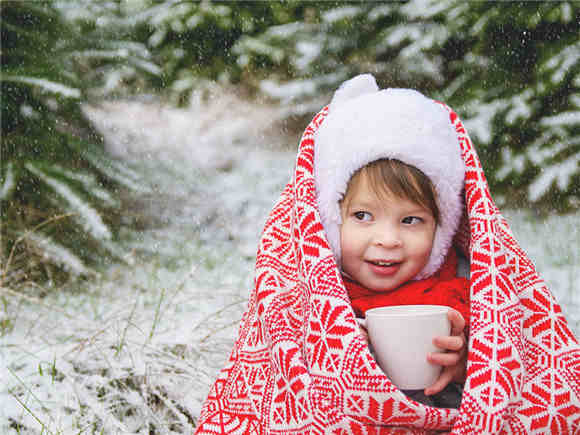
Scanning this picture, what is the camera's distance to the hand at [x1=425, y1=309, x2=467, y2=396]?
3.51 feet

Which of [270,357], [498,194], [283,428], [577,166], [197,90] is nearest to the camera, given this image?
[283,428]

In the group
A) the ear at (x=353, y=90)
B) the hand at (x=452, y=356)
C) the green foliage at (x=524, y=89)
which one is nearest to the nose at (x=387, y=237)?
the hand at (x=452, y=356)

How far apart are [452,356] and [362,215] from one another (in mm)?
389

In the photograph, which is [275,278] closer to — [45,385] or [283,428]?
[283,428]

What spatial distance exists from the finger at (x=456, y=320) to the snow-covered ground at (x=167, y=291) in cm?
88

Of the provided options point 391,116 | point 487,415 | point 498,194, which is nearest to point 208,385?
point 487,415

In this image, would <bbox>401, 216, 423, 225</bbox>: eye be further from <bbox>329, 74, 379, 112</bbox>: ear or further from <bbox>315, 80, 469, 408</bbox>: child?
<bbox>329, 74, 379, 112</bbox>: ear

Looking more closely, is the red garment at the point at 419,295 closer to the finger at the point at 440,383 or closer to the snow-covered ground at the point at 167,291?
the finger at the point at 440,383

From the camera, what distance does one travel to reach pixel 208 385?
170cm

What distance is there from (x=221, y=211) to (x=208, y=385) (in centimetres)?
218

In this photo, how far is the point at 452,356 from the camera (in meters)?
1.10

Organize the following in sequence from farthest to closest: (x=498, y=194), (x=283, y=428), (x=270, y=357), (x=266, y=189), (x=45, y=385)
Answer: (x=266, y=189), (x=498, y=194), (x=45, y=385), (x=270, y=357), (x=283, y=428)

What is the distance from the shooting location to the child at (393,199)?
4.13 feet

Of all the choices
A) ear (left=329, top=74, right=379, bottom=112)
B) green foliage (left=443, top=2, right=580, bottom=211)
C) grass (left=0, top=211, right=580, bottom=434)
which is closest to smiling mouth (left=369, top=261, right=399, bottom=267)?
ear (left=329, top=74, right=379, bottom=112)
